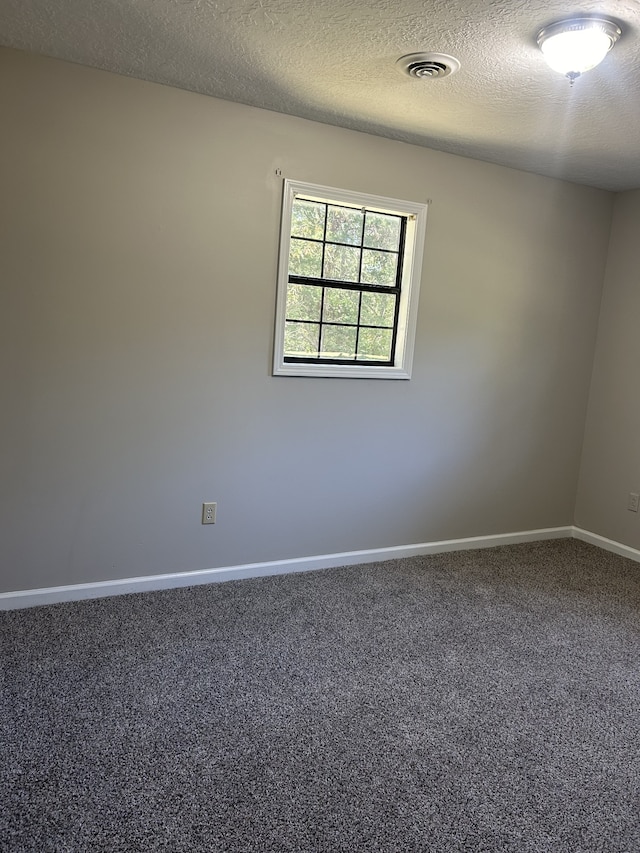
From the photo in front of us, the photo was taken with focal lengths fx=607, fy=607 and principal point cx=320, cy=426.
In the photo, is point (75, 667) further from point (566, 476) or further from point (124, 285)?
point (566, 476)

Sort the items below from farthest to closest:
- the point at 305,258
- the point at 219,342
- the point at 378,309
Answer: the point at 378,309
the point at 305,258
the point at 219,342

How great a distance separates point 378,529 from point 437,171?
85.5 inches

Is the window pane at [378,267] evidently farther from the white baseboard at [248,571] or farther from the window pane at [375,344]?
the white baseboard at [248,571]

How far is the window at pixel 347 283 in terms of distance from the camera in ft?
10.9

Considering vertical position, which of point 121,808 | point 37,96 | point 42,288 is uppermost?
point 37,96

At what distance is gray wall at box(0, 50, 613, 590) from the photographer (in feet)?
9.04

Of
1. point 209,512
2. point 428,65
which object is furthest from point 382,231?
point 209,512

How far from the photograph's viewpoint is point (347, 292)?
11.6ft

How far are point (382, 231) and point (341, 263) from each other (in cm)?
34

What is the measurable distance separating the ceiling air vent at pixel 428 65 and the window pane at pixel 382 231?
1.04 metres

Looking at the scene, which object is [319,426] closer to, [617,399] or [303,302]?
[303,302]

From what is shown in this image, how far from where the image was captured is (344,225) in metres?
3.46

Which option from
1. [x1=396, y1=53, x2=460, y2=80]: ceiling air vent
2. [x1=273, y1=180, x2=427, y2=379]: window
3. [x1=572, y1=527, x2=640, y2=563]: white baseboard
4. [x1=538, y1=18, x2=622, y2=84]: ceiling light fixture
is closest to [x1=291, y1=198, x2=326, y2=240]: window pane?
[x1=273, y1=180, x2=427, y2=379]: window

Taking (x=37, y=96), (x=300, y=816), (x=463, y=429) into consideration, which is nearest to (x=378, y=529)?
(x=463, y=429)
